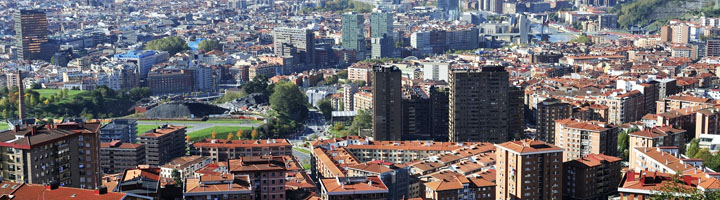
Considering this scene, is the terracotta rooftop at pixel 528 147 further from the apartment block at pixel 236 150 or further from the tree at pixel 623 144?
the apartment block at pixel 236 150

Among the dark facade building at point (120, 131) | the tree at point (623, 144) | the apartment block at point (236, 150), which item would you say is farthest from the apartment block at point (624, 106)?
the dark facade building at point (120, 131)

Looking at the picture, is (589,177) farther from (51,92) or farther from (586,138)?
(51,92)

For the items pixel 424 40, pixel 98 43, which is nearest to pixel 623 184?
pixel 424 40

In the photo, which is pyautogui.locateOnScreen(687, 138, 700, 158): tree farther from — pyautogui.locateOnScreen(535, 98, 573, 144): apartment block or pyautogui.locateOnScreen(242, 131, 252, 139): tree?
pyautogui.locateOnScreen(242, 131, 252, 139): tree

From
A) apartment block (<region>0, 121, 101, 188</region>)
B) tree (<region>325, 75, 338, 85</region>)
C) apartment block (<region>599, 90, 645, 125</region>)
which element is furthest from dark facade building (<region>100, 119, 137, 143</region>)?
tree (<region>325, 75, 338, 85</region>)

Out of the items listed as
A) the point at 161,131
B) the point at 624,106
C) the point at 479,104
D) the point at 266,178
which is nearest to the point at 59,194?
the point at 266,178
